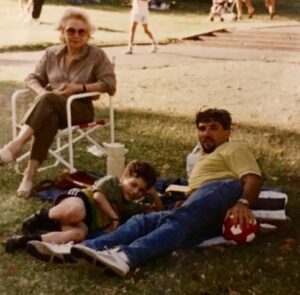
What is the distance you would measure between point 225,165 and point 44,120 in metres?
1.54

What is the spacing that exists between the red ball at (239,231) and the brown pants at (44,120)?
1.74 meters

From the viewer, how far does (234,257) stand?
14.6 feet

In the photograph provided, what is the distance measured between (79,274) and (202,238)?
2.71 ft

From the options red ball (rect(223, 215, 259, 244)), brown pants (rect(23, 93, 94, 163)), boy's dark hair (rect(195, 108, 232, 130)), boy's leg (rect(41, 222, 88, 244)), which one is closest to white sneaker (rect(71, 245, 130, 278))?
boy's leg (rect(41, 222, 88, 244))

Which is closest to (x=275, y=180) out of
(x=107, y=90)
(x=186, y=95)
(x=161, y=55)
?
(x=107, y=90)

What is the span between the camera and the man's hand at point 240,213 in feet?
14.5

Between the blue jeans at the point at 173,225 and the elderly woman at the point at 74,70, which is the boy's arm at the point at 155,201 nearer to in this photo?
the blue jeans at the point at 173,225

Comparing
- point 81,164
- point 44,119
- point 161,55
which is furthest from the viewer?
Answer: point 161,55

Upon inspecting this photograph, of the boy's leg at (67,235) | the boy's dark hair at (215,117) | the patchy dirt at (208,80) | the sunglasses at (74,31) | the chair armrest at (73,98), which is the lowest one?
the patchy dirt at (208,80)

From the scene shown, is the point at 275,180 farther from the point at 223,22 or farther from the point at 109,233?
the point at 223,22

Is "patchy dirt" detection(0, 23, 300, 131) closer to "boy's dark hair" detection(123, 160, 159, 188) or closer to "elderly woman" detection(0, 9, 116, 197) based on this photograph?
"elderly woman" detection(0, 9, 116, 197)

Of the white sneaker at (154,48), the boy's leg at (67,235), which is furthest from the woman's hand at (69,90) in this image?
the white sneaker at (154,48)

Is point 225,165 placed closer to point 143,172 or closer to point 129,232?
point 143,172

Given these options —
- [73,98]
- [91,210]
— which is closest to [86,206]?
[91,210]
